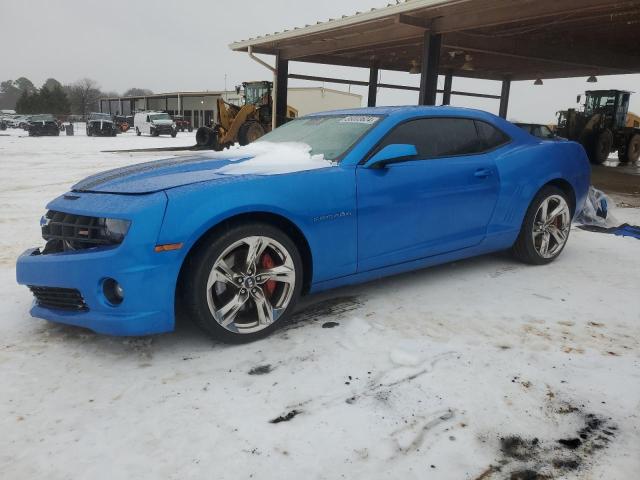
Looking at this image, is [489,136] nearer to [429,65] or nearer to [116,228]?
[116,228]

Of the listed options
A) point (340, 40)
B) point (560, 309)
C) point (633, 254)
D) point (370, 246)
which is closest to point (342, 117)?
point (370, 246)

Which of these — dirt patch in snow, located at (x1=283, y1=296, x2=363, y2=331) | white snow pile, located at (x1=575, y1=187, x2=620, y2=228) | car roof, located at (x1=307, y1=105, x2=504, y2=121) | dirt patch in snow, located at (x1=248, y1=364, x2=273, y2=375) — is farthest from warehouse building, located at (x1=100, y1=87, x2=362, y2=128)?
dirt patch in snow, located at (x1=248, y1=364, x2=273, y2=375)

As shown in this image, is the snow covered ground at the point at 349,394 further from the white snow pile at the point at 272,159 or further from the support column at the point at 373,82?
the support column at the point at 373,82

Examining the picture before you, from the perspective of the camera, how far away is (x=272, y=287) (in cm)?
279

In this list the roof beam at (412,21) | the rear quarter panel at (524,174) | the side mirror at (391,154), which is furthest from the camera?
the roof beam at (412,21)

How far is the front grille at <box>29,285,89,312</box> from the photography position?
2.48m

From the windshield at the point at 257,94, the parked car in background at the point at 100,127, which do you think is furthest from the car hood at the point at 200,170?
the parked car in background at the point at 100,127

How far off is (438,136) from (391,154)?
739mm

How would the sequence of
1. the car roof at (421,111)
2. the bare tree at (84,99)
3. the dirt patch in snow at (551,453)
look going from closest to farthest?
the dirt patch in snow at (551,453), the car roof at (421,111), the bare tree at (84,99)

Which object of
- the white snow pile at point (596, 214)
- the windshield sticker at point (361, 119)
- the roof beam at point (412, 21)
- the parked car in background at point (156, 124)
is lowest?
the white snow pile at point (596, 214)

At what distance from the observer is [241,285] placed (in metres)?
2.61

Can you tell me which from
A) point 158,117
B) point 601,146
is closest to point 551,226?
point 601,146

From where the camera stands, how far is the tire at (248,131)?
16.7 meters

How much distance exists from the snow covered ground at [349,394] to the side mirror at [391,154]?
93 centimetres
